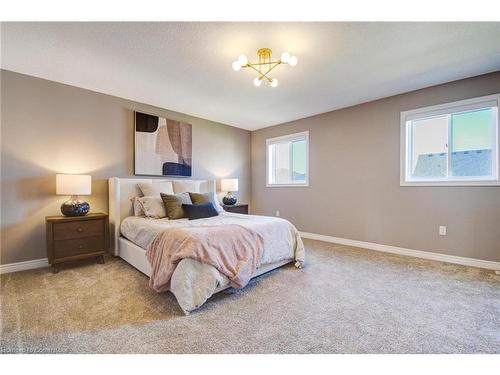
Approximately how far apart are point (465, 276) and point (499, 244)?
2.21 feet

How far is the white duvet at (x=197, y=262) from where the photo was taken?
1.85 meters

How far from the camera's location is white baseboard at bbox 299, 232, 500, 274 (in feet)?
9.18

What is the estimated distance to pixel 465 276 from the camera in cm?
254

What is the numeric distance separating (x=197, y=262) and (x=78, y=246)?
1868mm

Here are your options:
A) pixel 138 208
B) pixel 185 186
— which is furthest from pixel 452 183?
pixel 138 208

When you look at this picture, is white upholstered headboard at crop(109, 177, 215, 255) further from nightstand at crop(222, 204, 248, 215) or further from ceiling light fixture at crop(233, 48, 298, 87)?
ceiling light fixture at crop(233, 48, 298, 87)

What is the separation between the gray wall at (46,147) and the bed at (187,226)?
1.09 feet

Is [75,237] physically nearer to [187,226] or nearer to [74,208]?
[74,208]

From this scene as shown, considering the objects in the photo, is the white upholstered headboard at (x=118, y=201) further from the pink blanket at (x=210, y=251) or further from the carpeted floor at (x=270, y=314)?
the pink blanket at (x=210, y=251)

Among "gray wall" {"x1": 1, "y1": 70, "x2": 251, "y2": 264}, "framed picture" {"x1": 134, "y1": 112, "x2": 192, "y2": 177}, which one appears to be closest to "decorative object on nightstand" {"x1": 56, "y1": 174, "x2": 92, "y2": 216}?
"gray wall" {"x1": 1, "y1": 70, "x2": 251, "y2": 264}

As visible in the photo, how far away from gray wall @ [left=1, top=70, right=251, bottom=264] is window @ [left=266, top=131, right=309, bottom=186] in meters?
2.75

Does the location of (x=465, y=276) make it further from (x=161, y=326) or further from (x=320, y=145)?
(x=161, y=326)

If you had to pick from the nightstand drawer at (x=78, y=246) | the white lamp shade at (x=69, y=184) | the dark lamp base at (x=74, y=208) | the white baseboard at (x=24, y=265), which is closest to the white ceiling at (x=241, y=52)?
the white lamp shade at (x=69, y=184)

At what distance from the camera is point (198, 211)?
10.0ft
